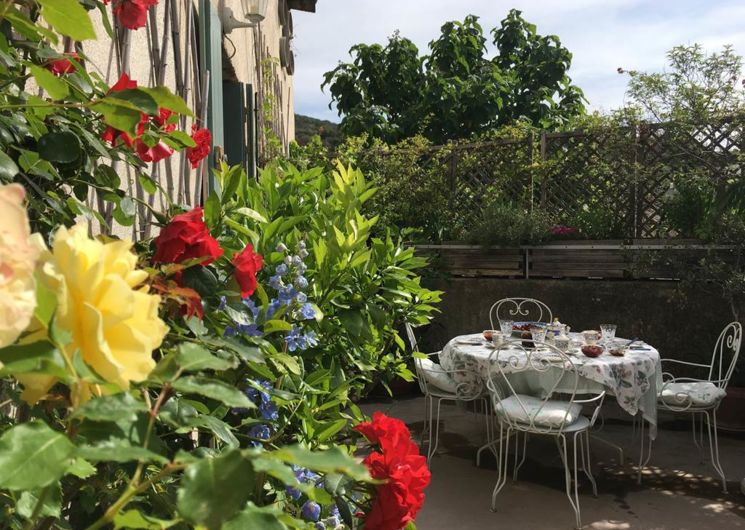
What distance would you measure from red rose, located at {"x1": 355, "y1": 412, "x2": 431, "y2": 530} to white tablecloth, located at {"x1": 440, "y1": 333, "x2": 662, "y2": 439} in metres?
2.84

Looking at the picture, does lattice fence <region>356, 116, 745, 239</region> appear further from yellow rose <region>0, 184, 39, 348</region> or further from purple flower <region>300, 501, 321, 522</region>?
yellow rose <region>0, 184, 39, 348</region>

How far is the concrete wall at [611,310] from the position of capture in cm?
526

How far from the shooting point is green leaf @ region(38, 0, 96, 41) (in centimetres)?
57

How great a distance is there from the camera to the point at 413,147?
692 cm

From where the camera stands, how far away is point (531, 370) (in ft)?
12.6

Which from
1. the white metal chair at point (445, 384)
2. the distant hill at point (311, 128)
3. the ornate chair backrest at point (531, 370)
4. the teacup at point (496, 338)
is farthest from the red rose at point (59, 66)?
the distant hill at point (311, 128)

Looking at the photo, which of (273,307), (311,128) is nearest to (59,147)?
(273,307)

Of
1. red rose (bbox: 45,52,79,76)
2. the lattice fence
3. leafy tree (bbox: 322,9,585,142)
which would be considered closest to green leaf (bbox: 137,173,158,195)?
red rose (bbox: 45,52,79,76)

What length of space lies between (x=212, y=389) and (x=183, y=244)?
1.30ft

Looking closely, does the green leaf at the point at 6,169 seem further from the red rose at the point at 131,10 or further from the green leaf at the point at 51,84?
the red rose at the point at 131,10

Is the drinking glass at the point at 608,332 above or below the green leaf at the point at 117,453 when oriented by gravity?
below

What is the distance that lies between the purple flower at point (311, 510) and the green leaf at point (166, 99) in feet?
2.93

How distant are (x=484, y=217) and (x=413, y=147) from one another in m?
1.23

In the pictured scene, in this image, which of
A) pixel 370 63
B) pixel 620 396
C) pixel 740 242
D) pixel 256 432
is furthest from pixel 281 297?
pixel 370 63
